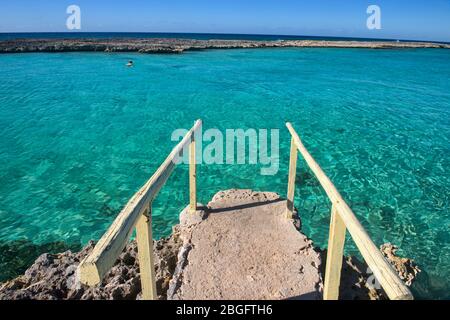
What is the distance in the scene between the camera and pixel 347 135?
448 inches

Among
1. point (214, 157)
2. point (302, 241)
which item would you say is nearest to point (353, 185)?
point (214, 157)

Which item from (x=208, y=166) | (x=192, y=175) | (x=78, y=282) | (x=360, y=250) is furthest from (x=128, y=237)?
(x=208, y=166)

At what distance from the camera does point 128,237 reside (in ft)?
6.17

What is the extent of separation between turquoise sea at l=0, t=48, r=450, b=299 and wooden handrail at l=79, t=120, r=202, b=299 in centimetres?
370

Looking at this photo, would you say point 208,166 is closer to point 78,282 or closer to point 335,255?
point 78,282

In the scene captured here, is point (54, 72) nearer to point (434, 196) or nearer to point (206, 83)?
point (206, 83)

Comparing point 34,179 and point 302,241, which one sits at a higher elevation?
point 302,241

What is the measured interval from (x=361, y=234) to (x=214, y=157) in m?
7.56

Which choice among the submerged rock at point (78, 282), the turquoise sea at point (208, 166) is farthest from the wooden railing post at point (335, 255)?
the turquoise sea at point (208, 166)

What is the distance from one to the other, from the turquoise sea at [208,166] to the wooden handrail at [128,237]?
3.70 meters

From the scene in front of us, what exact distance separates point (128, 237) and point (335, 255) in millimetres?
1430

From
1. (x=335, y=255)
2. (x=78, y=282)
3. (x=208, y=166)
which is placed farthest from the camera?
(x=208, y=166)

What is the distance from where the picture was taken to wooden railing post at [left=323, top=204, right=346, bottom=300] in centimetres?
231

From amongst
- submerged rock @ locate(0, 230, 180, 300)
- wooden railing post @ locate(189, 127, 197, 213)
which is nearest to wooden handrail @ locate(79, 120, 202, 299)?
wooden railing post @ locate(189, 127, 197, 213)
